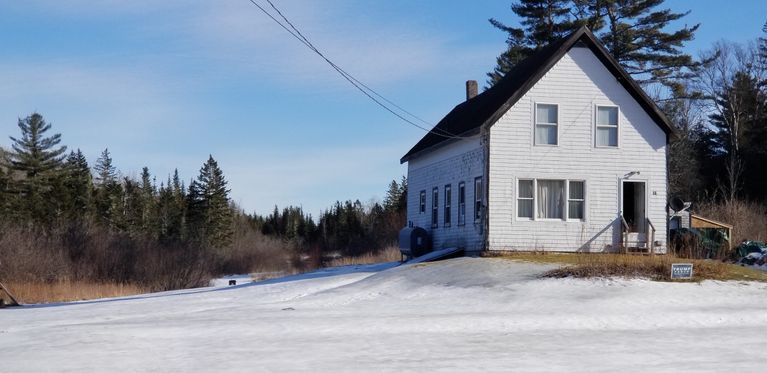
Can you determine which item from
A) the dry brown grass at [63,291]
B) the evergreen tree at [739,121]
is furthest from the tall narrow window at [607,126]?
the evergreen tree at [739,121]

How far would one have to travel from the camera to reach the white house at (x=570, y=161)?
28484 millimetres

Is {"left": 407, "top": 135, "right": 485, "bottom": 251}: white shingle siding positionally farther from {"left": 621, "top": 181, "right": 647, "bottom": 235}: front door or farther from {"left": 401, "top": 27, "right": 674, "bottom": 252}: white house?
{"left": 621, "top": 181, "right": 647, "bottom": 235}: front door

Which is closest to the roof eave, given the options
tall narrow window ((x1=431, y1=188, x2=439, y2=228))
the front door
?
tall narrow window ((x1=431, y1=188, x2=439, y2=228))

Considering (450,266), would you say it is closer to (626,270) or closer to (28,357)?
(626,270)

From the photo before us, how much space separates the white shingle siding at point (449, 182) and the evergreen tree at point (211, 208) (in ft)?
133

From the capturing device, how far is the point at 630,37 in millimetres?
51219

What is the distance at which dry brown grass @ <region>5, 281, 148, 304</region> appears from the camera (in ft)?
108

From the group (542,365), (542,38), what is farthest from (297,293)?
(542,38)

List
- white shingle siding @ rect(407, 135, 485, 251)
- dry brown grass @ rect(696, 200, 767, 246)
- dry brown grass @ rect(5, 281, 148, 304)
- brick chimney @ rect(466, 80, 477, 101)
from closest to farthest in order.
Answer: white shingle siding @ rect(407, 135, 485, 251), dry brown grass @ rect(5, 281, 148, 304), brick chimney @ rect(466, 80, 477, 101), dry brown grass @ rect(696, 200, 767, 246)

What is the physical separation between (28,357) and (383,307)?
900 cm

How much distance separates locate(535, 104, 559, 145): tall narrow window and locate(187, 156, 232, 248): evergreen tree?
4899cm

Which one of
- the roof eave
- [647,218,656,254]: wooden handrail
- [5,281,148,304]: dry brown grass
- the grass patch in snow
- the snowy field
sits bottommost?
[5,281,148,304]: dry brown grass

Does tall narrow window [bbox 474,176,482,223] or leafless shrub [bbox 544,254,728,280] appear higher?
tall narrow window [bbox 474,176,482,223]

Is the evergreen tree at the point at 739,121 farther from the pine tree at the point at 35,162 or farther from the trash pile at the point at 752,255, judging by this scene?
the pine tree at the point at 35,162
